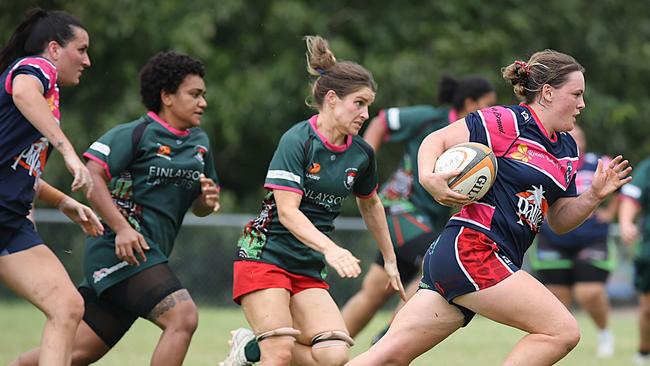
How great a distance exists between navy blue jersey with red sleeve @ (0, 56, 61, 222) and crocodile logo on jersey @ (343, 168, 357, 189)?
1.54m

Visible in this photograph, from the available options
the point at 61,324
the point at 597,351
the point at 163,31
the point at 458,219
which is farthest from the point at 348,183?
the point at 163,31

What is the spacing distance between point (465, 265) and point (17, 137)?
2.30 m

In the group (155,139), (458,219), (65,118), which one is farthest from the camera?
(65,118)

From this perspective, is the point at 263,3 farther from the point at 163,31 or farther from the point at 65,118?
the point at 65,118

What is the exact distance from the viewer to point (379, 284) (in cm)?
779

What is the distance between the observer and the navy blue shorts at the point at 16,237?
5262 millimetres

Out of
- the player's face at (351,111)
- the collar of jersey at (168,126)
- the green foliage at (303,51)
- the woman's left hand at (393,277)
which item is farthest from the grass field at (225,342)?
the green foliage at (303,51)

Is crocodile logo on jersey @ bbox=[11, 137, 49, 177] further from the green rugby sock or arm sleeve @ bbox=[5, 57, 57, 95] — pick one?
the green rugby sock

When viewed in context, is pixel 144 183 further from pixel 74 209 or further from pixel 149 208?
pixel 74 209

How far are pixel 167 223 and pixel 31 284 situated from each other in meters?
1.09

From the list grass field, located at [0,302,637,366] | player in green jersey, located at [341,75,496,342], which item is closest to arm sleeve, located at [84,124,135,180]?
grass field, located at [0,302,637,366]

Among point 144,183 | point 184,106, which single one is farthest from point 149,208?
point 184,106

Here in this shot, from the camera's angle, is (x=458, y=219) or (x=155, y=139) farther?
(x=155, y=139)

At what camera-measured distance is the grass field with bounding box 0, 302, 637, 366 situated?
8.65 m
